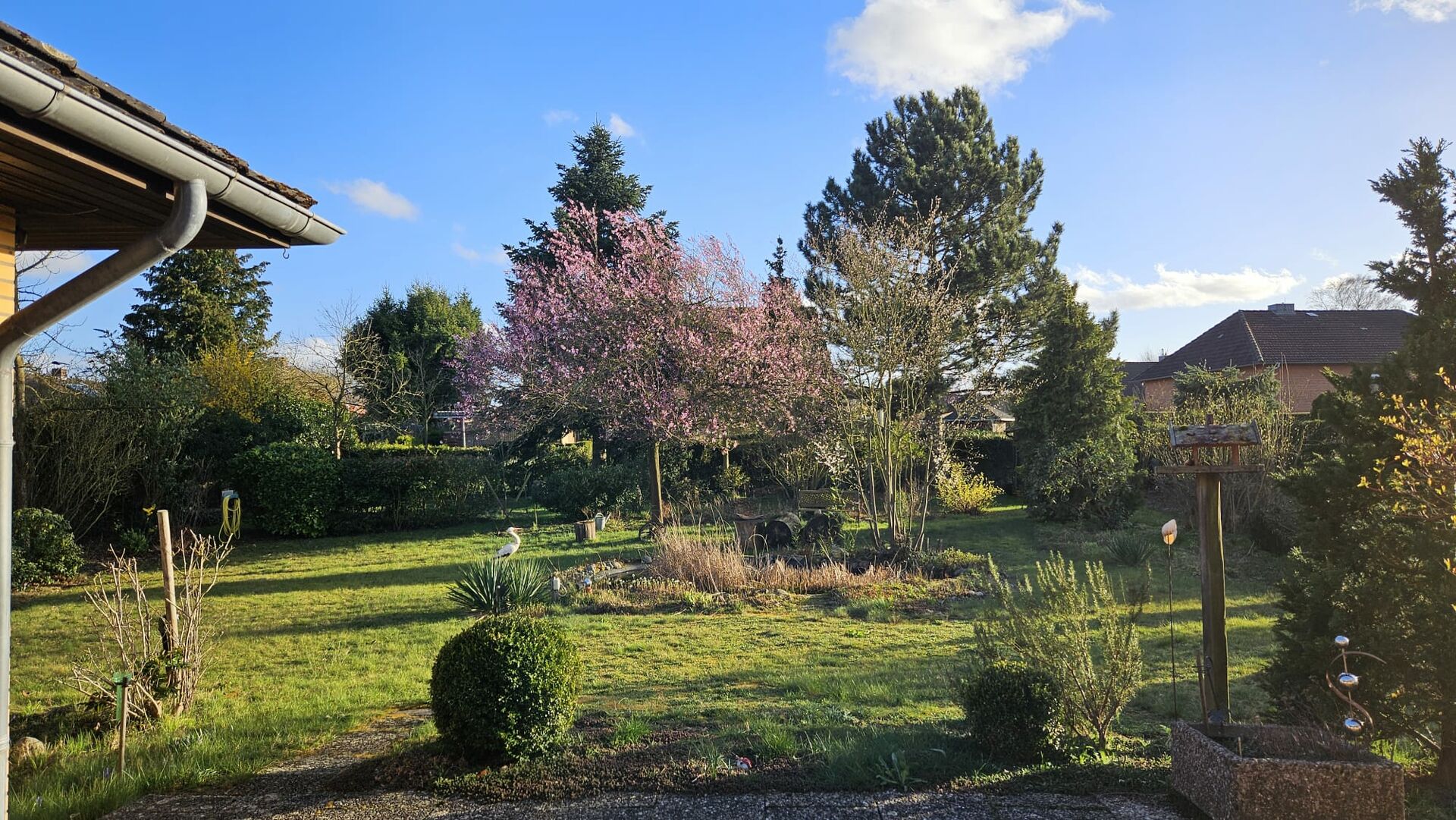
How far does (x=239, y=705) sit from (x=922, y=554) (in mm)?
8077

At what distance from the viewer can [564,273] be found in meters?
16.3

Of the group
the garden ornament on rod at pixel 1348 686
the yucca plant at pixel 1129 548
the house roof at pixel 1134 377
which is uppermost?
the house roof at pixel 1134 377

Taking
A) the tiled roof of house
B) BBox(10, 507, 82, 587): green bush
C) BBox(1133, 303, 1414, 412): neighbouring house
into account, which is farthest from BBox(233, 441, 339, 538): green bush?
BBox(1133, 303, 1414, 412): neighbouring house

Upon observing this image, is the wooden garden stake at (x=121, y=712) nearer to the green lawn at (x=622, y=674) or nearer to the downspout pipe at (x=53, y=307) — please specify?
the green lawn at (x=622, y=674)

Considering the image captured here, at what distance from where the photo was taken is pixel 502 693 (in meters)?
3.96

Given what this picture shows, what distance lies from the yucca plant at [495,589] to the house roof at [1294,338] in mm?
25460

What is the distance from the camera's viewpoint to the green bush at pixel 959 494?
634 inches

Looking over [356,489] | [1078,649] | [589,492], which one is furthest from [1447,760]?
[356,489]

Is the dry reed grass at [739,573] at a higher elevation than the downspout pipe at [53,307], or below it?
below

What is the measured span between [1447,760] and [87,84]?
254 inches

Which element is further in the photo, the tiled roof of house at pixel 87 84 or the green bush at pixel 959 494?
the green bush at pixel 959 494

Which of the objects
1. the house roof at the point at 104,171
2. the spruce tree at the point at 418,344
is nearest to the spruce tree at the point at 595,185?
the spruce tree at the point at 418,344

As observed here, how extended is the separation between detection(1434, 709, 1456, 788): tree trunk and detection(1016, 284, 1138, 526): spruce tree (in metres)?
9.83

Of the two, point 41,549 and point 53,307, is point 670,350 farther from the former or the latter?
point 53,307
